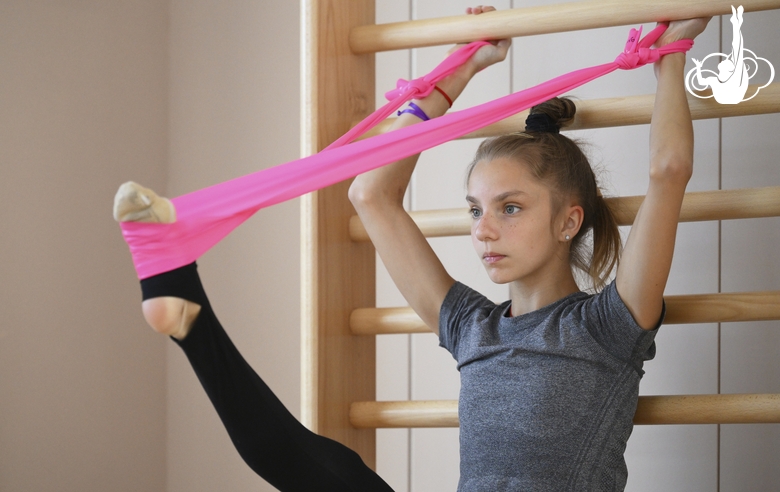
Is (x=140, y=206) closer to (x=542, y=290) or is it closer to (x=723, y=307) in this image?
(x=542, y=290)

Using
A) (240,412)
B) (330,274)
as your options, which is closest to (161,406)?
(330,274)

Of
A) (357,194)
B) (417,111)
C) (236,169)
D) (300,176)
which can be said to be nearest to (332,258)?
(357,194)

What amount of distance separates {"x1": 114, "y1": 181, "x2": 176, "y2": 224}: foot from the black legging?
0.16ft

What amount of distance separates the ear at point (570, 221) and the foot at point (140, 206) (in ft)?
1.50

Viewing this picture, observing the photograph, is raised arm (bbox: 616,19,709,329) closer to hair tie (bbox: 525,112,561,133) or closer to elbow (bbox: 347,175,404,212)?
hair tie (bbox: 525,112,561,133)

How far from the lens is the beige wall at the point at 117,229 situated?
1348 mm

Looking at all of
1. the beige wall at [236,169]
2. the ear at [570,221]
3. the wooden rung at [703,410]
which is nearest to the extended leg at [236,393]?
the wooden rung at [703,410]

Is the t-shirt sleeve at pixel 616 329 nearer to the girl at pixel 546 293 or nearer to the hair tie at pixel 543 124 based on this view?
the girl at pixel 546 293

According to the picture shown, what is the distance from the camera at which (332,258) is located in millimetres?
1023


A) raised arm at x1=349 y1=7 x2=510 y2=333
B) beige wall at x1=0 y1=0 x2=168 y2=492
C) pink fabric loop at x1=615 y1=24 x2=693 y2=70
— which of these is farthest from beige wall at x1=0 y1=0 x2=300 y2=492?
pink fabric loop at x1=615 y1=24 x2=693 y2=70

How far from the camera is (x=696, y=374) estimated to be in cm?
115

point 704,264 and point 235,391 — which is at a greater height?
point 704,264

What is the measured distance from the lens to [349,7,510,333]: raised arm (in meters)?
0.96

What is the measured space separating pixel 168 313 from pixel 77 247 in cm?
93
